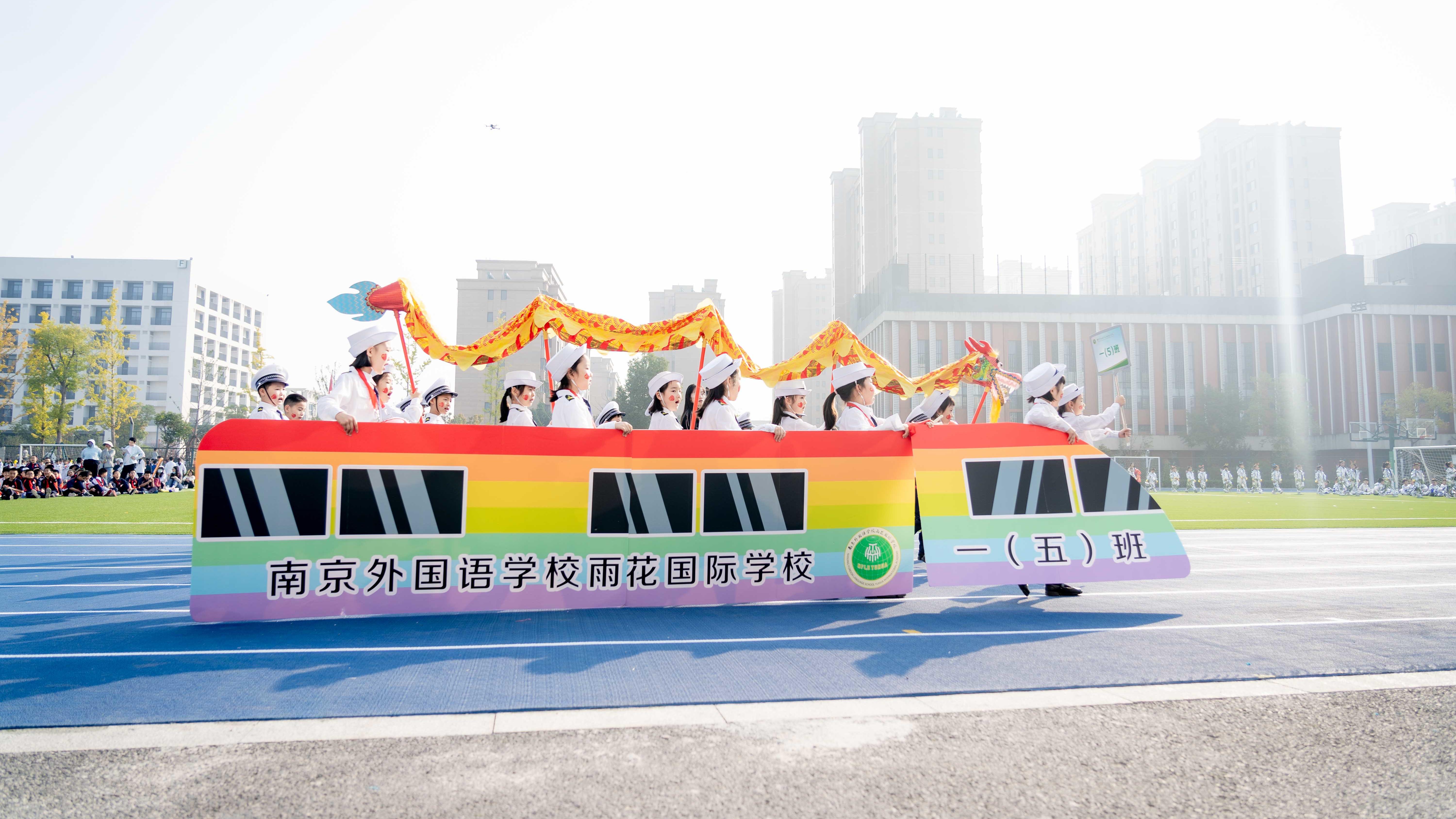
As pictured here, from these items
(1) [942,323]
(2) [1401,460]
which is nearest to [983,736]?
(2) [1401,460]

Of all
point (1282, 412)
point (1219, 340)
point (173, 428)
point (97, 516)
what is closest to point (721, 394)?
point (97, 516)

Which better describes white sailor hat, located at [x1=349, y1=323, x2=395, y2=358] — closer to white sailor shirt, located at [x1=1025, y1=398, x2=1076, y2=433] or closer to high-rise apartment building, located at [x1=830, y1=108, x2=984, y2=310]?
white sailor shirt, located at [x1=1025, y1=398, x2=1076, y2=433]

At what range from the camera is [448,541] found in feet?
19.1

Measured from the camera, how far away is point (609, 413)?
747 centimetres

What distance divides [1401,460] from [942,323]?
1184 inches

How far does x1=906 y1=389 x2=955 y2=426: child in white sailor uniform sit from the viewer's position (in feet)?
32.7

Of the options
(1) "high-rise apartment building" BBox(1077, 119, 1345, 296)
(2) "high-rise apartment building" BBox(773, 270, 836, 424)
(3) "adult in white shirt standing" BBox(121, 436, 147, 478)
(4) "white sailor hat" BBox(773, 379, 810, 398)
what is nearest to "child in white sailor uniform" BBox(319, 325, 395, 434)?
(4) "white sailor hat" BBox(773, 379, 810, 398)

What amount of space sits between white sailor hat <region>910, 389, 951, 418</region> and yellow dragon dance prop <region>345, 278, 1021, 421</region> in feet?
2.82

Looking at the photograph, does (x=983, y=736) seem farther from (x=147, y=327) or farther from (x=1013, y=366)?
(x=147, y=327)

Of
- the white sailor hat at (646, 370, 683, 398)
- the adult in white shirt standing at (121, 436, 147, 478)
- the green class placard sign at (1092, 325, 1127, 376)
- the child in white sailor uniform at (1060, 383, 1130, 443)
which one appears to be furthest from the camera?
the adult in white shirt standing at (121, 436, 147, 478)

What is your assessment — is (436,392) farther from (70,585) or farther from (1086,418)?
(1086,418)

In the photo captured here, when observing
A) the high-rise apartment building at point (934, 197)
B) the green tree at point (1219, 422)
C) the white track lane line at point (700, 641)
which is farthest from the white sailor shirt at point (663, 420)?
the high-rise apartment building at point (934, 197)

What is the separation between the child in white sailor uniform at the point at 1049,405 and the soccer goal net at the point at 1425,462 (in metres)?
39.9

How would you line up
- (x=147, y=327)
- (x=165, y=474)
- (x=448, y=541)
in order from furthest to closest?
(x=147, y=327), (x=165, y=474), (x=448, y=541)
